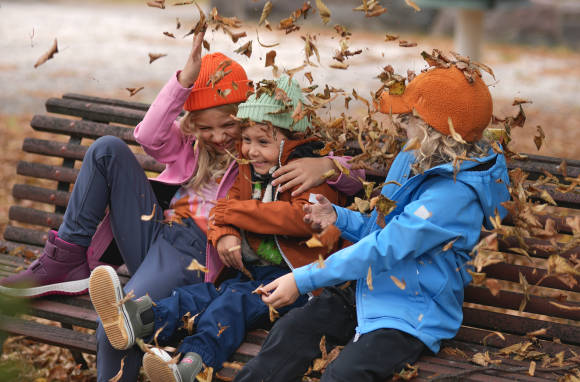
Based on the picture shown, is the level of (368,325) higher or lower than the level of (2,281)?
lower

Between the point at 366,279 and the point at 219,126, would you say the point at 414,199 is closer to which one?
the point at 366,279

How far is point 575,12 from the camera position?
54.3ft

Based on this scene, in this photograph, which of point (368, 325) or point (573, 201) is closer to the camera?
point (368, 325)

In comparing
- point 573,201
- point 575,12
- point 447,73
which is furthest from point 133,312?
point 575,12

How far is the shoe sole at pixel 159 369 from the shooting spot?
102 inches

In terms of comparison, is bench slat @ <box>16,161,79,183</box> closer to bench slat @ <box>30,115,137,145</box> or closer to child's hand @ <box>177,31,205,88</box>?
bench slat @ <box>30,115,137,145</box>

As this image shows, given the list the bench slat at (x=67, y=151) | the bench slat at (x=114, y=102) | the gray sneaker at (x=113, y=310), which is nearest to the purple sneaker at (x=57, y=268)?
the gray sneaker at (x=113, y=310)

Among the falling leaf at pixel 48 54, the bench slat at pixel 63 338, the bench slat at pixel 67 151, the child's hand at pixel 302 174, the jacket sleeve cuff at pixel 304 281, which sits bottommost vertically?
the bench slat at pixel 63 338

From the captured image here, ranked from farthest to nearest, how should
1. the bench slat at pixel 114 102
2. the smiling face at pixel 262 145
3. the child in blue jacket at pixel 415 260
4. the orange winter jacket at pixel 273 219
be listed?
1. the bench slat at pixel 114 102
2. the smiling face at pixel 262 145
3. the orange winter jacket at pixel 273 219
4. the child in blue jacket at pixel 415 260

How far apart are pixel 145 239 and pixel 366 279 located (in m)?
1.11

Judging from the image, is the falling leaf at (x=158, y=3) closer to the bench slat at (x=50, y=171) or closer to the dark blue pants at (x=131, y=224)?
the dark blue pants at (x=131, y=224)

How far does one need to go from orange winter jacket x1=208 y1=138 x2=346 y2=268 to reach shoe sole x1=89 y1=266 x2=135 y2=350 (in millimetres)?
480

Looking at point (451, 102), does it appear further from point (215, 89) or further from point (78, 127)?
point (78, 127)

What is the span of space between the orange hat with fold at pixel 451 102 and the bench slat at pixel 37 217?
6.47ft
